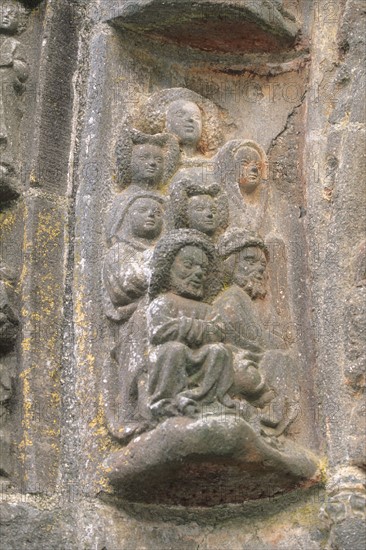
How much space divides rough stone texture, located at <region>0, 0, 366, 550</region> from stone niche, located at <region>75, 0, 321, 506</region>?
1 cm

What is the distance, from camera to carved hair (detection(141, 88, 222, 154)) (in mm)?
7203

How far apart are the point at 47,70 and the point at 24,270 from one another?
0.93m

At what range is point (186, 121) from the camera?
7.17 metres

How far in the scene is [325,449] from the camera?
668 centimetres

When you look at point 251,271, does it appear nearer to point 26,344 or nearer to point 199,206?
point 199,206

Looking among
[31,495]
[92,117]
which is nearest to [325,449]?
[31,495]

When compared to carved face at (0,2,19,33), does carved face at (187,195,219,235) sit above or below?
below

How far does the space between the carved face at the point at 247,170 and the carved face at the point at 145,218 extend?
0.40 m

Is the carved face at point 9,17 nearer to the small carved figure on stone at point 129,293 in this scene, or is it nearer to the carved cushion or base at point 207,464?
the small carved figure on stone at point 129,293

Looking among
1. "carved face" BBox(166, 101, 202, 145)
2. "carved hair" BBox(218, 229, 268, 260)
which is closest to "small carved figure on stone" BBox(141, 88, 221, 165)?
"carved face" BBox(166, 101, 202, 145)

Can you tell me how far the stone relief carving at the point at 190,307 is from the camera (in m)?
6.39

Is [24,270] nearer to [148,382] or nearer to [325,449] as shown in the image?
[148,382]

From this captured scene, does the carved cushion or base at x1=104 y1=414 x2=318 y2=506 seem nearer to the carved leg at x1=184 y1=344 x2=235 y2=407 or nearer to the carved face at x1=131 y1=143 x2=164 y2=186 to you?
the carved leg at x1=184 y1=344 x2=235 y2=407

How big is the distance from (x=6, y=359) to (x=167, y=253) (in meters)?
0.83
